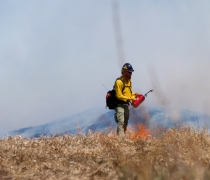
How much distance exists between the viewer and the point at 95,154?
898 centimetres

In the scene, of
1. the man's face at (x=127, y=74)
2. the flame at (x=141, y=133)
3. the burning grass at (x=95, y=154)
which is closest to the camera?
the burning grass at (x=95, y=154)

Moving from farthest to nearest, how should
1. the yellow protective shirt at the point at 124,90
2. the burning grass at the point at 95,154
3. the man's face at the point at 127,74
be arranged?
the man's face at the point at 127,74 → the yellow protective shirt at the point at 124,90 → the burning grass at the point at 95,154

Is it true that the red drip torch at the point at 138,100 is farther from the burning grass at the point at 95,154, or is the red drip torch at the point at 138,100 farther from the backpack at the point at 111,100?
the burning grass at the point at 95,154

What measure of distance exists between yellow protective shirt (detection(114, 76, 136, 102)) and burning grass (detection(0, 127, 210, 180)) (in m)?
1.20

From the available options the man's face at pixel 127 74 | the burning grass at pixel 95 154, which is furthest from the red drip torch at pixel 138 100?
the burning grass at pixel 95 154

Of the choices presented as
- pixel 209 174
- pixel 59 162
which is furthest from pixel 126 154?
pixel 209 174

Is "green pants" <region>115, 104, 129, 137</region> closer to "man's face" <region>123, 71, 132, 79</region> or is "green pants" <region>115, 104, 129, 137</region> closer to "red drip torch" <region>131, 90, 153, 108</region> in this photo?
"red drip torch" <region>131, 90, 153, 108</region>

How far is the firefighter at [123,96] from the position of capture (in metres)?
12.0

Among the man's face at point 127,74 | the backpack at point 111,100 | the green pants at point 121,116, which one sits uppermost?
the man's face at point 127,74

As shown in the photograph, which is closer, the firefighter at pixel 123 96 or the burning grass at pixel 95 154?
the burning grass at pixel 95 154

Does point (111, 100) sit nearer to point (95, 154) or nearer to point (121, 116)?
point (121, 116)

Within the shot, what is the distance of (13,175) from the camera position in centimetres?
809

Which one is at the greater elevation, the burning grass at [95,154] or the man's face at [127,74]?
the man's face at [127,74]

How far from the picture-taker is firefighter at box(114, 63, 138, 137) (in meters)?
12.0
